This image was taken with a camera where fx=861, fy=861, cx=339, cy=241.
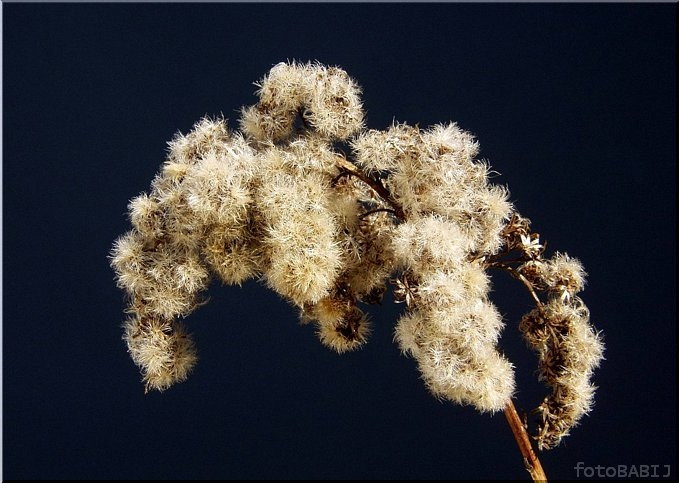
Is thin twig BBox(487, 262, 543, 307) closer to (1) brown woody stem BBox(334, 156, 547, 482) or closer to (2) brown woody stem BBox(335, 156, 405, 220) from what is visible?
(1) brown woody stem BBox(334, 156, 547, 482)

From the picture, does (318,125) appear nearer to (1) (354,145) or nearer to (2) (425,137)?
(1) (354,145)

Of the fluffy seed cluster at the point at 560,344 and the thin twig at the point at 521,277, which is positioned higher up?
the thin twig at the point at 521,277

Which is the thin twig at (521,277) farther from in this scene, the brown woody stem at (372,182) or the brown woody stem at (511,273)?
the brown woody stem at (372,182)

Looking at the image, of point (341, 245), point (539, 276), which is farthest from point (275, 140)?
point (539, 276)

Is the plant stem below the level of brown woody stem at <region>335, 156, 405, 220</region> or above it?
below

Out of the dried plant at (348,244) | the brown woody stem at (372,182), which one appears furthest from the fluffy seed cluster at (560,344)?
the brown woody stem at (372,182)

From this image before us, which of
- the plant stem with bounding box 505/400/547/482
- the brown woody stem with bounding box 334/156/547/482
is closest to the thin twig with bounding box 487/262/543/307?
the brown woody stem with bounding box 334/156/547/482

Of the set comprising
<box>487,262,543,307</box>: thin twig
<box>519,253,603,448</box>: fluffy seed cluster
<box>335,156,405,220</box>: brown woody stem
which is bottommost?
<box>519,253,603,448</box>: fluffy seed cluster

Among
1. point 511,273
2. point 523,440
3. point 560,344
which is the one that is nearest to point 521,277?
point 511,273
